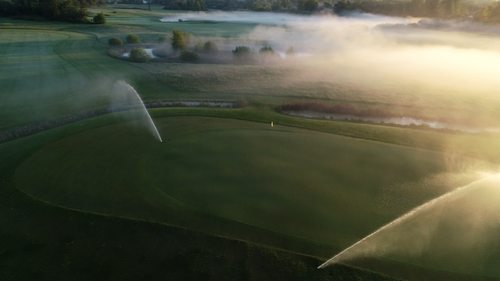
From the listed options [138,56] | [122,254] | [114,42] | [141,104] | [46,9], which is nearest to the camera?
[122,254]

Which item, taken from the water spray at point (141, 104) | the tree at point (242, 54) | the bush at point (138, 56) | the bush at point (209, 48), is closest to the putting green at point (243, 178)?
the water spray at point (141, 104)


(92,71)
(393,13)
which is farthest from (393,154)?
(393,13)

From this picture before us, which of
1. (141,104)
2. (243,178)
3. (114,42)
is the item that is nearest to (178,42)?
(114,42)

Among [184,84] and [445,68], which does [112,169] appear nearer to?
[184,84]

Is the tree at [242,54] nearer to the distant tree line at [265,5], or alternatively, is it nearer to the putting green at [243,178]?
the putting green at [243,178]

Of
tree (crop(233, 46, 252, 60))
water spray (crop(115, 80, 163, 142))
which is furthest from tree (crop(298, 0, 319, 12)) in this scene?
water spray (crop(115, 80, 163, 142))

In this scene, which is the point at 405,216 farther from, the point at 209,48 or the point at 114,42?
the point at 114,42
